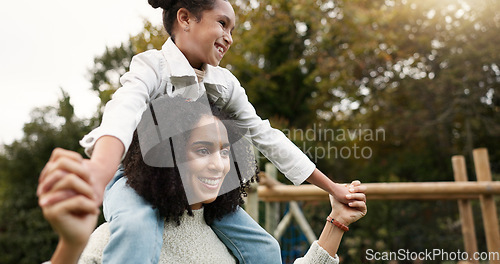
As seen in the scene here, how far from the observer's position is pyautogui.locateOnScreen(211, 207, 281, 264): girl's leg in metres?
1.46

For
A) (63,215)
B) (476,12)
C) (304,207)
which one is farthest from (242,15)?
(63,215)

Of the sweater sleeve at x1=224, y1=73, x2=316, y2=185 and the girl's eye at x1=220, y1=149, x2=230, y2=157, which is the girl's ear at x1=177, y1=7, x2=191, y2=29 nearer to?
the sweater sleeve at x1=224, y1=73, x2=316, y2=185

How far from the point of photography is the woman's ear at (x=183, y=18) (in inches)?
54.2

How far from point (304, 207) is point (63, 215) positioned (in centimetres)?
612

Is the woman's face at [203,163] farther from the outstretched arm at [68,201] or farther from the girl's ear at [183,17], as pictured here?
the outstretched arm at [68,201]

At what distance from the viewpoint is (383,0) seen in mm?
8359

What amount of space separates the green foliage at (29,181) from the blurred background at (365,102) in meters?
0.02

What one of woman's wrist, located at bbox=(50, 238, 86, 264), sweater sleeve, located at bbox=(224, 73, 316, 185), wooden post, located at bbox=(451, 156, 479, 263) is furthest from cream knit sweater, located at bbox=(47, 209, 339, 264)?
wooden post, located at bbox=(451, 156, 479, 263)

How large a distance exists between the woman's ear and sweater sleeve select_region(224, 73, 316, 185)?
0.24 meters

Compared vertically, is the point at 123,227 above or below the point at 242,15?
below

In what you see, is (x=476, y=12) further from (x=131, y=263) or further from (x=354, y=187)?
(x=131, y=263)

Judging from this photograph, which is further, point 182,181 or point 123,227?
point 182,181

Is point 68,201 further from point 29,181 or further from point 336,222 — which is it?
point 29,181

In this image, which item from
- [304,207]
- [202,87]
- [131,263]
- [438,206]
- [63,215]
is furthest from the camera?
[438,206]
